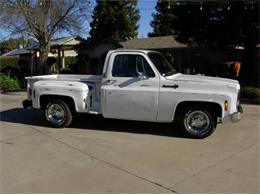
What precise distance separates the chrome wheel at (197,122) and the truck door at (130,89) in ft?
2.31

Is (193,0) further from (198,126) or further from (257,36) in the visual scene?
(198,126)

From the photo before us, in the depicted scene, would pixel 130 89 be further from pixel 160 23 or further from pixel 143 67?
pixel 160 23

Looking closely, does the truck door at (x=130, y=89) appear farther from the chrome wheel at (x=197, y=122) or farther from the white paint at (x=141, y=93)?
the chrome wheel at (x=197, y=122)

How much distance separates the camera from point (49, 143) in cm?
810

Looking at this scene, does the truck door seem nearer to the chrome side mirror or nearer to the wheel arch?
the chrome side mirror

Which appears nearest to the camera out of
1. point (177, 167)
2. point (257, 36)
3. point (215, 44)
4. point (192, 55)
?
point (177, 167)

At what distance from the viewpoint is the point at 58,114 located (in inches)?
379

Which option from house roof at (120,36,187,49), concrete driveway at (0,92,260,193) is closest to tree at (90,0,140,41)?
house roof at (120,36,187,49)

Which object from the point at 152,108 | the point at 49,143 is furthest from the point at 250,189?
the point at 49,143

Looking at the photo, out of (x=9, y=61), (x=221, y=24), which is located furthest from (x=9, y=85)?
(x=9, y=61)

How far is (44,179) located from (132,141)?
2.61m

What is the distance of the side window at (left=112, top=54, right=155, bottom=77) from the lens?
28.4ft

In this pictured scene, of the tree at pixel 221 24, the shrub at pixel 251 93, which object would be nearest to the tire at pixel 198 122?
the shrub at pixel 251 93

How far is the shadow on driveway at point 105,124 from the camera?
29.7 ft
